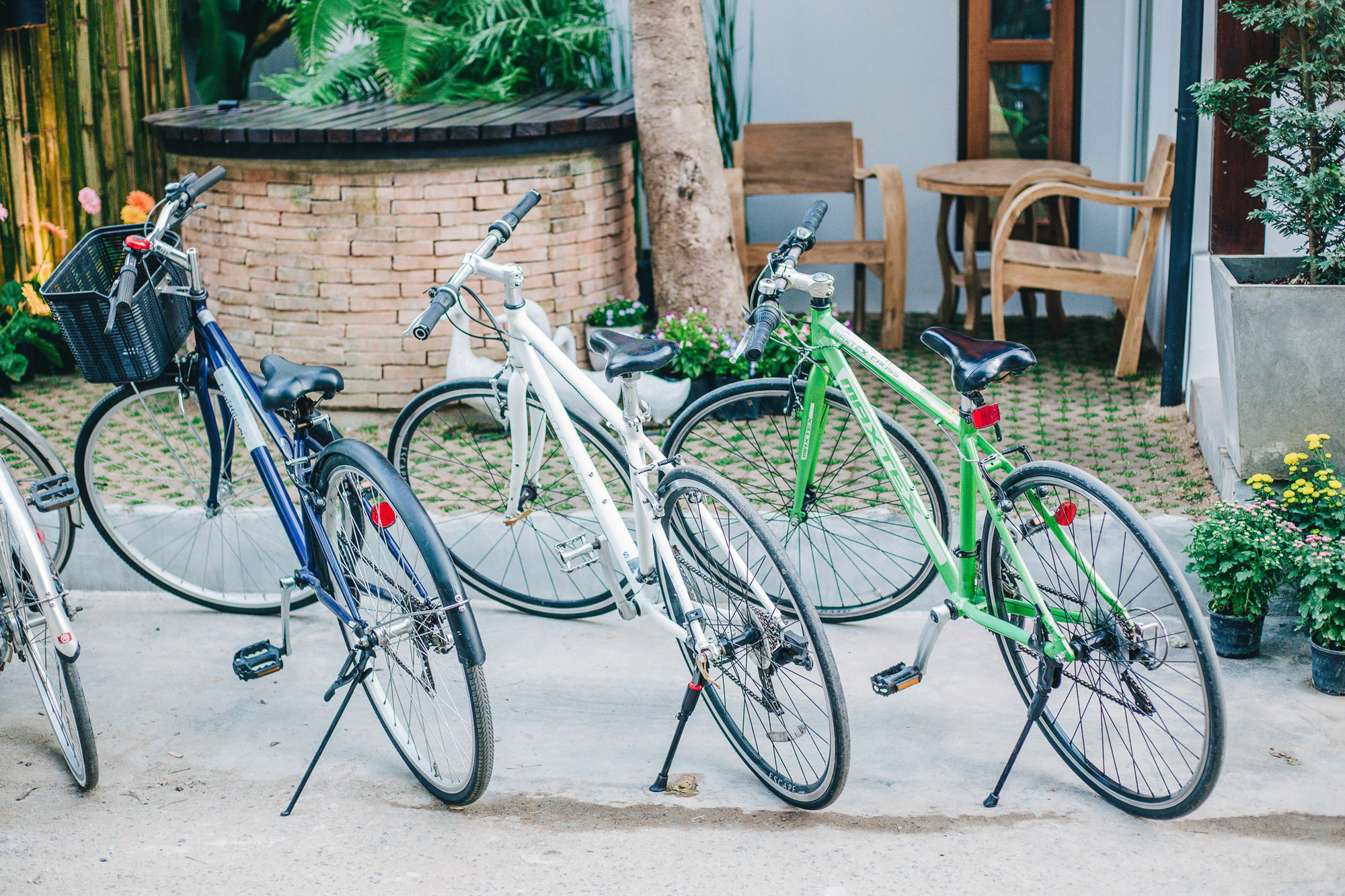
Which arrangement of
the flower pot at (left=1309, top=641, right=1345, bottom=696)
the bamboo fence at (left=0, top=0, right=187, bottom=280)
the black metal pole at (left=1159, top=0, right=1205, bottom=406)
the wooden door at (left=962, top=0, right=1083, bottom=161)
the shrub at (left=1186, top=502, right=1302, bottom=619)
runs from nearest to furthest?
the flower pot at (left=1309, top=641, right=1345, bottom=696) → the shrub at (left=1186, top=502, right=1302, bottom=619) → the black metal pole at (left=1159, top=0, right=1205, bottom=406) → the bamboo fence at (left=0, top=0, right=187, bottom=280) → the wooden door at (left=962, top=0, right=1083, bottom=161)

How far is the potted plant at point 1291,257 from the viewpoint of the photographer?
12.3 feet

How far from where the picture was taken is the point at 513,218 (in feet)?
10.8

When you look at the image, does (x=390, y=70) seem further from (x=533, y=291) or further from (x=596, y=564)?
(x=596, y=564)

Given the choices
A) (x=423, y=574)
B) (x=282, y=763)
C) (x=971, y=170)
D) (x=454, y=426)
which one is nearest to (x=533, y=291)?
(x=454, y=426)

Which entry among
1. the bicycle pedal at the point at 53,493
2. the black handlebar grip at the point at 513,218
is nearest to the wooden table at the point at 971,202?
the black handlebar grip at the point at 513,218

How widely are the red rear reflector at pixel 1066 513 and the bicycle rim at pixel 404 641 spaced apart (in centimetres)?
132

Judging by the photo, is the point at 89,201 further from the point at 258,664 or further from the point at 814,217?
the point at 814,217

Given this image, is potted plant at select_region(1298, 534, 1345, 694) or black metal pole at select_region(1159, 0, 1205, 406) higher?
black metal pole at select_region(1159, 0, 1205, 406)

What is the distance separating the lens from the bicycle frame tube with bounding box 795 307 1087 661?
9.52ft

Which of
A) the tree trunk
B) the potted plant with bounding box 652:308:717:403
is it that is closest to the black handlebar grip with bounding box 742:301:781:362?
the potted plant with bounding box 652:308:717:403

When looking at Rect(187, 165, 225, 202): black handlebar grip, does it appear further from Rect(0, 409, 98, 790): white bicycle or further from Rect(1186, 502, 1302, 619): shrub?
Rect(1186, 502, 1302, 619): shrub

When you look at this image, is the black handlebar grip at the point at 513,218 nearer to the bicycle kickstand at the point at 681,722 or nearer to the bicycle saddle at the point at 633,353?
the bicycle saddle at the point at 633,353

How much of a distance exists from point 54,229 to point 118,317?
330cm

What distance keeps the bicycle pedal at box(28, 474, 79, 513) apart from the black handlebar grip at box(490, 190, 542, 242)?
1360mm
